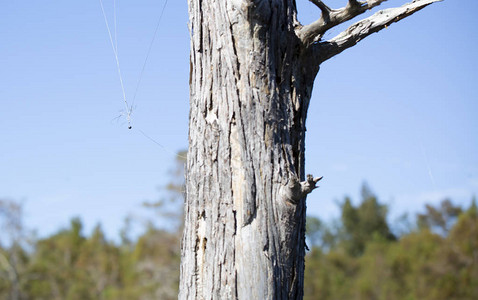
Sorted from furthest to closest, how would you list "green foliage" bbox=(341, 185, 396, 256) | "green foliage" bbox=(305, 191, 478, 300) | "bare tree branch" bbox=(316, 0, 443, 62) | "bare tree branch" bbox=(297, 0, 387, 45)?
"green foliage" bbox=(341, 185, 396, 256), "green foliage" bbox=(305, 191, 478, 300), "bare tree branch" bbox=(316, 0, 443, 62), "bare tree branch" bbox=(297, 0, 387, 45)

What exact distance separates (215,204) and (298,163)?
0.48 m

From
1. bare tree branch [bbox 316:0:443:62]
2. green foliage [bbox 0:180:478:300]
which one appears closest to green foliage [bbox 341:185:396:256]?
green foliage [bbox 0:180:478:300]

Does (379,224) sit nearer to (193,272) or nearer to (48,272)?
(48,272)

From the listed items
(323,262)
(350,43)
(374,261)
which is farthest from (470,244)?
(350,43)

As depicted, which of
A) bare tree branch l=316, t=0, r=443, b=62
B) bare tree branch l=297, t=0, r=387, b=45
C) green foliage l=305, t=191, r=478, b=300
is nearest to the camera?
bare tree branch l=297, t=0, r=387, b=45

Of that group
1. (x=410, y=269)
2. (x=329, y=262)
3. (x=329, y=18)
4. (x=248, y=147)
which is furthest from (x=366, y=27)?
(x=329, y=262)

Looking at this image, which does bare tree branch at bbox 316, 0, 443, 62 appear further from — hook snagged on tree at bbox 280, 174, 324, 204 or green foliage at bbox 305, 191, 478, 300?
green foliage at bbox 305, 191, 478, 300

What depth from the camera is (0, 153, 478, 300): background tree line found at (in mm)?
17219

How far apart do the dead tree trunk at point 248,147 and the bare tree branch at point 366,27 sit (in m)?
0.02

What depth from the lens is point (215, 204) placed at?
101 inches

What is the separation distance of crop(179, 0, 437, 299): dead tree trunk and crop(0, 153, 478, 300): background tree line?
26.3 ft

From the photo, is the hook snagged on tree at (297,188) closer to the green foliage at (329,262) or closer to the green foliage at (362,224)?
the green foliage at (329,262)

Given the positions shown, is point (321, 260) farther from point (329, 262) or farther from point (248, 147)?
point (248, 147)

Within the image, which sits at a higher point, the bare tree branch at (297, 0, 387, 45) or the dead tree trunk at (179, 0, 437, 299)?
the bare tree branch at (297, 0, 387, 45)
